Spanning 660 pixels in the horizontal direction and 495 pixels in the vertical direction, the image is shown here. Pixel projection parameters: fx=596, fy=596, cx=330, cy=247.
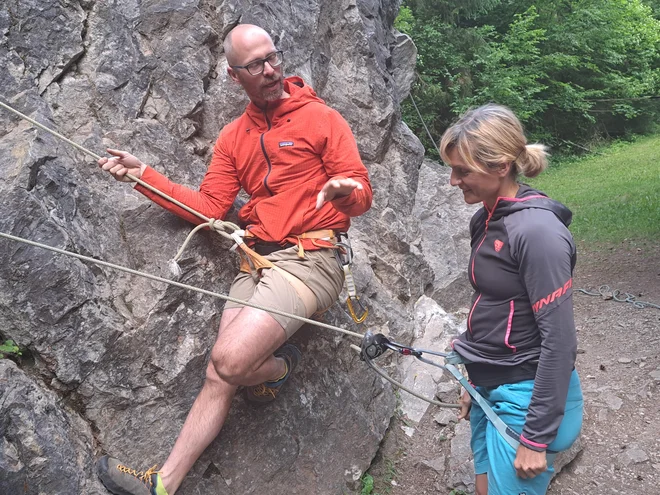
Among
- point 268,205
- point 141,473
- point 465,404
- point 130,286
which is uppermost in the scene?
point 268,205

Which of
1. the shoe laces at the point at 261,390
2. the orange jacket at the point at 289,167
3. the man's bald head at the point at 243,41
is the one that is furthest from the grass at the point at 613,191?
the man's bald head at the point at 243,41

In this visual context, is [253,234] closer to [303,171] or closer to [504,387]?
[303,171]

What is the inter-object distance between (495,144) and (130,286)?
2264mm

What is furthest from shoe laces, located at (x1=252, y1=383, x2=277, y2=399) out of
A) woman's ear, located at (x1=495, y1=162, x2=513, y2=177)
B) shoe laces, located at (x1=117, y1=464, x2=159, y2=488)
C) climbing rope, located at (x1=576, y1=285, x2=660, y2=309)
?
climbing rope, located at (x1=576, y1=285, x2=660, y2=309)

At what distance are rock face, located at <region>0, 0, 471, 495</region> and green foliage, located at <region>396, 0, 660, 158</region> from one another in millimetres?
13304

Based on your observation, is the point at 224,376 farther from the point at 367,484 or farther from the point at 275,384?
the point at 367,484

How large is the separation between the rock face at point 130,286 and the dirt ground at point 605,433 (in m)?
0.33

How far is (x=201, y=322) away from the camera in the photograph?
143 inches

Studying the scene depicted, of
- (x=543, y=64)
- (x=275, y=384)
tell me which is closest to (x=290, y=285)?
(x=275, y=384)

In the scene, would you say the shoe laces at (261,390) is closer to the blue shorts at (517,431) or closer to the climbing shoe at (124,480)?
the climbing shoe at (124,480)

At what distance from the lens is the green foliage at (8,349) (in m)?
2.93

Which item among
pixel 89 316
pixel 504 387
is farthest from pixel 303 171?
pixel 504 387

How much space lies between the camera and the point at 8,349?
2932 millimetres

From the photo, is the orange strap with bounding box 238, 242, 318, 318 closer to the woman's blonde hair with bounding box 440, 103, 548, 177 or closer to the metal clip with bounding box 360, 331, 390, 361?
the metal clip with bounding box 360, 331, 390, 361
